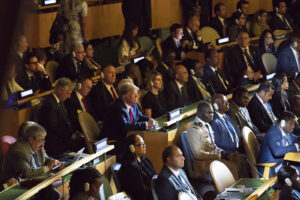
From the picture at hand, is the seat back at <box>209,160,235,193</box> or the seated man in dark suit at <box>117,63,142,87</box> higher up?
the seated man in dark suit at <box>117,63,142,87</box>

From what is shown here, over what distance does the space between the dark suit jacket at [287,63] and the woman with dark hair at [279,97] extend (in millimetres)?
1069

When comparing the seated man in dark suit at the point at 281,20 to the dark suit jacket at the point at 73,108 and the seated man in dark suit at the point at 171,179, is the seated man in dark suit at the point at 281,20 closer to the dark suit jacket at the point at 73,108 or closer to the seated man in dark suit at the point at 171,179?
the dark suit jacket at the point at 73,108

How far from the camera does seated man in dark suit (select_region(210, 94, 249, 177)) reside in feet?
18.2

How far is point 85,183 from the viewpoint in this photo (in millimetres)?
3609

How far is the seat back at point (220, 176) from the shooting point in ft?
15.1

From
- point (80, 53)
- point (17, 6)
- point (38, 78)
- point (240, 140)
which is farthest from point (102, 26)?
point (17, 6)

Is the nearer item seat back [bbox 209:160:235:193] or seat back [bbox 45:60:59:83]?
seat back [bbox 209:160:235:193]

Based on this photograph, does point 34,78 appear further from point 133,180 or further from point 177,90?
point 133,180

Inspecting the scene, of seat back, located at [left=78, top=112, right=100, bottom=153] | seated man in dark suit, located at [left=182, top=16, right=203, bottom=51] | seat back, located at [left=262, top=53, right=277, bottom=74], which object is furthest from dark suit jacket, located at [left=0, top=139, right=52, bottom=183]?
seat back, located at [left=262, top=53, right=277, bottom=74]

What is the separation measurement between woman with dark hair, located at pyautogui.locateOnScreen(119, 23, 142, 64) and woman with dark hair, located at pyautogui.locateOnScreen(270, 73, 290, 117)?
6.19 ft

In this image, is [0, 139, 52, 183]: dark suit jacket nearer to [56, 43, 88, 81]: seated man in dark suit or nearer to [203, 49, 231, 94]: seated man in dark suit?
[56, 43, 88, 81]: seated man in dark suit

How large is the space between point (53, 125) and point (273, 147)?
211 cm

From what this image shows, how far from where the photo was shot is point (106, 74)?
6211 millimetres

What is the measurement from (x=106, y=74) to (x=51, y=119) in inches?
48.2
